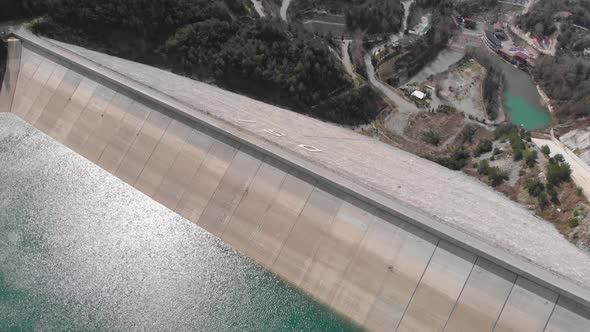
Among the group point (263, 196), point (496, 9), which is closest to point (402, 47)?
point (496, 9)

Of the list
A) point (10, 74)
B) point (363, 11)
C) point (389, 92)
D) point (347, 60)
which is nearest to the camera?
point (10, 74)

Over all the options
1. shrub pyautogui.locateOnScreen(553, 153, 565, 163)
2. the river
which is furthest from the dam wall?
shrub pyautogui.locateOnScreen(553, 153, 565, 163)

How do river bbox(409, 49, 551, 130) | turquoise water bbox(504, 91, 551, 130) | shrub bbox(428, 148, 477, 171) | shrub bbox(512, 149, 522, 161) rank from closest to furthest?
shrub bbox(512, 149, 522, 161)
shrub bbox(428, 148, 477, 171)
turquoise water bbox(504, 91, 551, 130)
river bbox(409, 49, 551, 130)

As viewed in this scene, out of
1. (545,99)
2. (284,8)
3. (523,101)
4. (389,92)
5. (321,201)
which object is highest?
(321,201)

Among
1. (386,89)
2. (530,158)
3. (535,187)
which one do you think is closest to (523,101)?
(386,89)

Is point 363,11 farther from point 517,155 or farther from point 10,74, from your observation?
point 10,74

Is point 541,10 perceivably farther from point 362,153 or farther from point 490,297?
point 490,297

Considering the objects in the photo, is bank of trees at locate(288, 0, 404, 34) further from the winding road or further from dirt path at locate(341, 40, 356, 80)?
dirt path at locate(341, 40, 356, 80)
